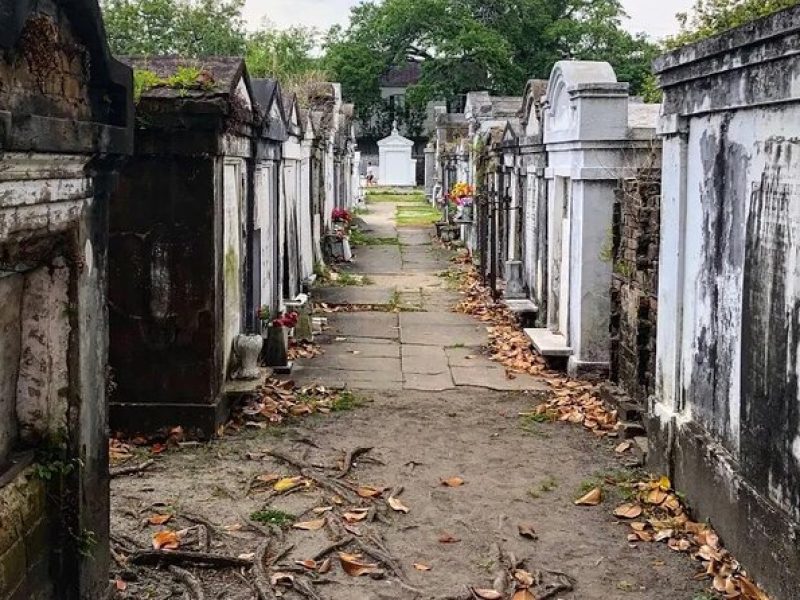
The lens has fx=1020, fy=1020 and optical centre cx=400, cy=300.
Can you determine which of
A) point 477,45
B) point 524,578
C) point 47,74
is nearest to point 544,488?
point 524,578

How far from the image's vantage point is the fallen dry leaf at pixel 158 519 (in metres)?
5.96

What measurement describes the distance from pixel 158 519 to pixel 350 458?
5.76ft

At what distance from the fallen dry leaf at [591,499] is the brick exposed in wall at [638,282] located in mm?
1383

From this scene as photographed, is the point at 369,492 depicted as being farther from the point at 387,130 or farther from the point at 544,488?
the point at 387,130

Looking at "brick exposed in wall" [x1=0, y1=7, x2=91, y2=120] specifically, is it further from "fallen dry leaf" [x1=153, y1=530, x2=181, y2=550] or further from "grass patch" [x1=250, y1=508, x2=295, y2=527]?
"grass patch" [x1=250, y1=508, x2=295, y2=527]

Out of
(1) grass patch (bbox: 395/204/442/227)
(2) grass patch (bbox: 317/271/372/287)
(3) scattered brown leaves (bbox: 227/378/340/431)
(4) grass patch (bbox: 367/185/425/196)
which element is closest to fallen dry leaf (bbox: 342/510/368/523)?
(3) scattered brown leaves (bbox: 227/378/340/431)

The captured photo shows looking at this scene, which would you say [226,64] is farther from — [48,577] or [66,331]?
[48,577]

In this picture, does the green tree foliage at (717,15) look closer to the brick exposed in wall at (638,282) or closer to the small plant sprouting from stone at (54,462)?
the brick exposed in wall at (638,282)

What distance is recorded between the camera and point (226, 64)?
28.0ft

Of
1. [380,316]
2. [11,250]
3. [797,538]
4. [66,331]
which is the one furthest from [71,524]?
[380,316]

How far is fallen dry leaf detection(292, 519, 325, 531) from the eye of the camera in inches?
235

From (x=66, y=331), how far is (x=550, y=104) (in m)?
7.96

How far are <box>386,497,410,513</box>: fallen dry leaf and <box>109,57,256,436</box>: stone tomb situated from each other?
2.04m

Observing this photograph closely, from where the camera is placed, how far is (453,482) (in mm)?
6973
